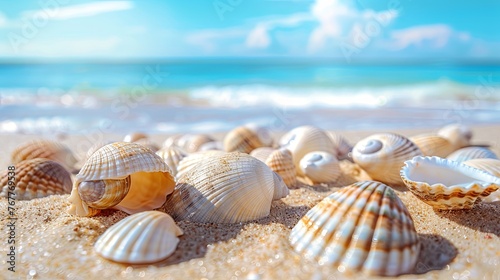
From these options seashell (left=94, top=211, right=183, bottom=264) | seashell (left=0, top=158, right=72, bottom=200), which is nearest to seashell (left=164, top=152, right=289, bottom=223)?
seashell (left=94, top=211, right=183, bottom=264)

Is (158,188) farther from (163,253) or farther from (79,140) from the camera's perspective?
(79,140)

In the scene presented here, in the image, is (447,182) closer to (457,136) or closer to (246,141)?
(246,141)

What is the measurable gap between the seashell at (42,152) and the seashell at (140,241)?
2.84 m

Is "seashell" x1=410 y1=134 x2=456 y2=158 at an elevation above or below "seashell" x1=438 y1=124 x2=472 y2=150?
above

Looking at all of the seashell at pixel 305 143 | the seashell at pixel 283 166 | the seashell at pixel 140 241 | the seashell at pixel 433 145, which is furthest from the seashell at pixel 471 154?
the seashell at pixel 140 241

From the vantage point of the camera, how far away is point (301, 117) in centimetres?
1109

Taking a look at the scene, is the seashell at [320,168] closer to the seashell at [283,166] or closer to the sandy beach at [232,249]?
the seashell at [283,166]

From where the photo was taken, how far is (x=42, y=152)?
462cm

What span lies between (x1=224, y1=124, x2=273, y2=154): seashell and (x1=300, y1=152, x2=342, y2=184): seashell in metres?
1.27

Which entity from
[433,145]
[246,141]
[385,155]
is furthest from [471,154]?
[246,141]

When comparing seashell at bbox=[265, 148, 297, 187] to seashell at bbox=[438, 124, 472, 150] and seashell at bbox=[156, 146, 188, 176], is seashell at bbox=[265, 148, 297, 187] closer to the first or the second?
seashell at bbox=[156, 146, 188, 176]

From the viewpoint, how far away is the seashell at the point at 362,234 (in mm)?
1960

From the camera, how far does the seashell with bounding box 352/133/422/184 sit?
3525 millimetres

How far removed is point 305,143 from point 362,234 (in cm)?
249
